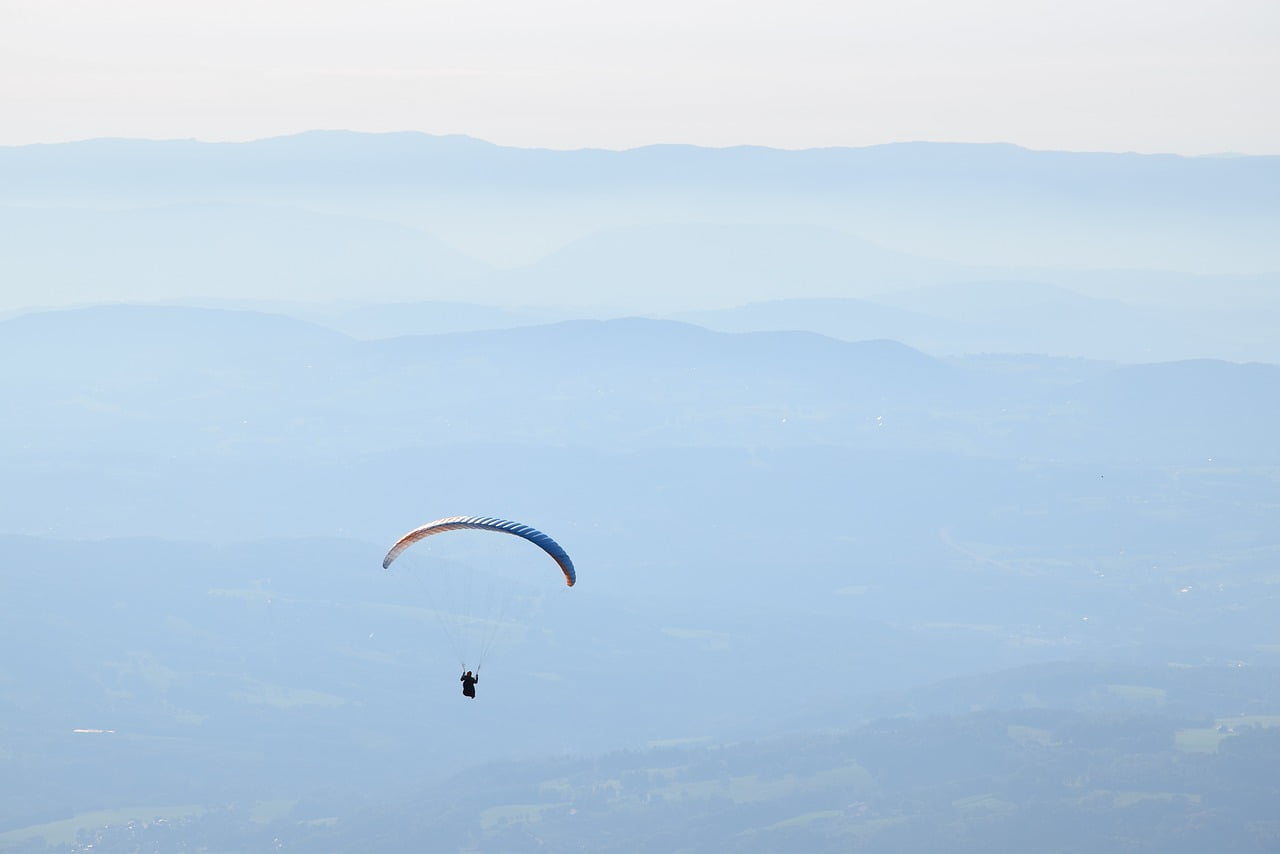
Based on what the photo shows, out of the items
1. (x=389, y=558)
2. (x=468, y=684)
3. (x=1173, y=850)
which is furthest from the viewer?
(x=1173, y=850)

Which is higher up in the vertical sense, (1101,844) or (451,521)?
(451,521)

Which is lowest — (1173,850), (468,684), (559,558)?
(1173,850)

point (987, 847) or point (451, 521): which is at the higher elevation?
point (451, 521)

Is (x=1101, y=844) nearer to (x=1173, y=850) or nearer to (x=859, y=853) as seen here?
(x=1173, y=850)

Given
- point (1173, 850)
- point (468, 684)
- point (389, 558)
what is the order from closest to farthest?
point (468, 684) → point (389, 558) → point (1173, 850)

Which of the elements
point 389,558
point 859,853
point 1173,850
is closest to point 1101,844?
point 1173,850

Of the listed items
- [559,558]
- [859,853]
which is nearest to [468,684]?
[559,558]

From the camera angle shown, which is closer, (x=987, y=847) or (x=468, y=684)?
(x=468, y=684)

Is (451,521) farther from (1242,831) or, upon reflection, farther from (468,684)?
(1242,831)

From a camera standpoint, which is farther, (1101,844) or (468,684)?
(1101,844)
